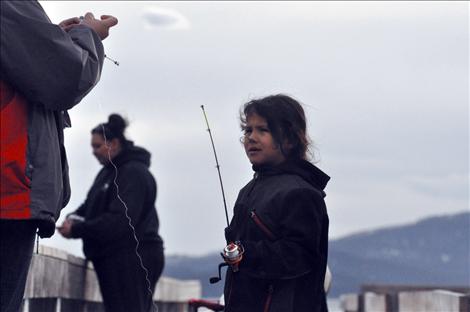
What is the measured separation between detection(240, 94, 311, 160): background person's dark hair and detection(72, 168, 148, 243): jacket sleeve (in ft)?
12.6

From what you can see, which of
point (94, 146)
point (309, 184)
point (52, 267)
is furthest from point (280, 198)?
point (94, 146)

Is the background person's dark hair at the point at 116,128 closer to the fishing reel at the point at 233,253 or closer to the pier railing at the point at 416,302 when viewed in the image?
the pier railing at the point at 416,302

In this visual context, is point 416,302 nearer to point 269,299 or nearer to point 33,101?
point 269,299

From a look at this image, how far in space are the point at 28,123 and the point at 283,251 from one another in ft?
6.35

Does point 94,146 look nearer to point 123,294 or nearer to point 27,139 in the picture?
point 123,294

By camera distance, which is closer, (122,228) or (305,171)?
(305,171)

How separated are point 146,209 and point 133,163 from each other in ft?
1.15

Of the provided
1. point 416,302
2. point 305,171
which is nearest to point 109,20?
point 305,171

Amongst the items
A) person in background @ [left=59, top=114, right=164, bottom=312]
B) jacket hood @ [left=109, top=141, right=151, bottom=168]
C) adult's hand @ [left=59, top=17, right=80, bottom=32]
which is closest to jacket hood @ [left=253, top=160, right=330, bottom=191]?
adult's hand @ [left=59, top=17, right=80, bottom=32]

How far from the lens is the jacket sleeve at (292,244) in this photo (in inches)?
276

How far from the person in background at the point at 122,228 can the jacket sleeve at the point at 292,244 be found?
4137mm

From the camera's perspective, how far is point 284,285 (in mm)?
7094

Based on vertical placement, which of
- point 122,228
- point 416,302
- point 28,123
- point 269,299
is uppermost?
point 122,228

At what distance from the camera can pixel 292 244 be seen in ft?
23.1
